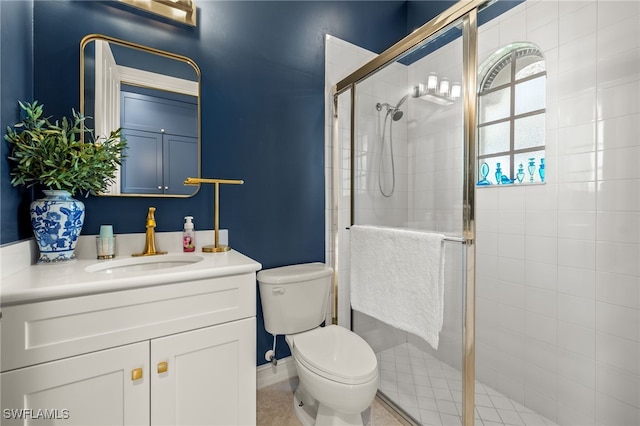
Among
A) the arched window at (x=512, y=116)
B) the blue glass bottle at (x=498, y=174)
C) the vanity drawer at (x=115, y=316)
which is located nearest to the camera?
the vanity drawer at (x=115, y=316)

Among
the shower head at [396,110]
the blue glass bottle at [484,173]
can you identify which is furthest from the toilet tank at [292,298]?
the blue glass bottle at [484,173]

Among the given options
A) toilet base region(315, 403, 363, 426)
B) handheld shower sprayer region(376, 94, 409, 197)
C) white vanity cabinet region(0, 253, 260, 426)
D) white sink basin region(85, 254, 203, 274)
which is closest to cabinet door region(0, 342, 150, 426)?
white vanity cabinet region(0, 253, 260, 426)

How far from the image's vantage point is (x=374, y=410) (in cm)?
158

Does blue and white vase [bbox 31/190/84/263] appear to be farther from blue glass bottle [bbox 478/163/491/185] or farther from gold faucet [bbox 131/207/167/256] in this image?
blue glass bottle [bbox 478/163/491/185]

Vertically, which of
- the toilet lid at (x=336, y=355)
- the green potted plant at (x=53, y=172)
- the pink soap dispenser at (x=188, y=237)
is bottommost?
the toilet lid at (x=336, y=355)

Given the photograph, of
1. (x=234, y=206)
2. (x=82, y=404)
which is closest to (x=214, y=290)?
(x=82, y=404)

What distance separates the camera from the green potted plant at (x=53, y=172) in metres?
1.01

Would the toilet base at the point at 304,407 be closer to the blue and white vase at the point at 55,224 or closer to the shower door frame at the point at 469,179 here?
the shower door frame at the point at 469,179

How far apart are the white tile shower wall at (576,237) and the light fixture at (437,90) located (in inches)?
28.1

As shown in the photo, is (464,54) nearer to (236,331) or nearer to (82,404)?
(236,331)

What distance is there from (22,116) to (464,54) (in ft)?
5.70

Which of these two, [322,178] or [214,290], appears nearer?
[214,290]

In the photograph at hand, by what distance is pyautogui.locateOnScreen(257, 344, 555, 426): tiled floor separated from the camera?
4.72ft

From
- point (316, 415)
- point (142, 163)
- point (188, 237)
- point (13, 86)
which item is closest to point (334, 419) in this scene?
point (316, 415)
